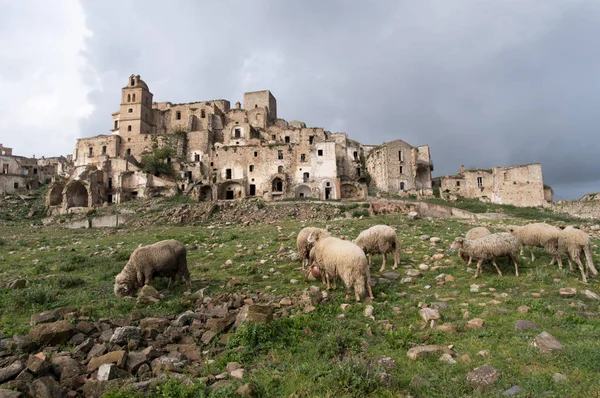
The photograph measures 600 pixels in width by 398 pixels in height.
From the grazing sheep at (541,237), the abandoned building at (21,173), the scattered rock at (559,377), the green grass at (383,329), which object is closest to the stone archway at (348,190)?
the grazing sheep at (541,237)

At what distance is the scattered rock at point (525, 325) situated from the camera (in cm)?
672

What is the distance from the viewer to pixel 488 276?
10.4m

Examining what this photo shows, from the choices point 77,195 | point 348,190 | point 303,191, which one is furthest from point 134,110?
point 348,190

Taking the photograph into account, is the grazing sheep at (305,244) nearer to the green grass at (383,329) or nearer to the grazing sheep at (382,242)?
the green grass at (383,329)

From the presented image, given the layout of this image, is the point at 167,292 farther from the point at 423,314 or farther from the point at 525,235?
the point at 525,235

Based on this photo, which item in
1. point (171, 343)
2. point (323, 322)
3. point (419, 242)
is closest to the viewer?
point (171, 343)

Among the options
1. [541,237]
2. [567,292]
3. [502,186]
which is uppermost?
[502,186]

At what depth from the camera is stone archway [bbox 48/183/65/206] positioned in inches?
2028

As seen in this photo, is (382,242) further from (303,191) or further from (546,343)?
(303,191)

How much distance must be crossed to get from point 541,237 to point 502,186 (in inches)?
1981

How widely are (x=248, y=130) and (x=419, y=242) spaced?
172 feet

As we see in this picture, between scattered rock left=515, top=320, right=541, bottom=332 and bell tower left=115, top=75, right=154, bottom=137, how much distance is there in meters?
68.9

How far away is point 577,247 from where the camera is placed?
10.7 metres

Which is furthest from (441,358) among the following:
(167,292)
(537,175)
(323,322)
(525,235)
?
(537,175)
